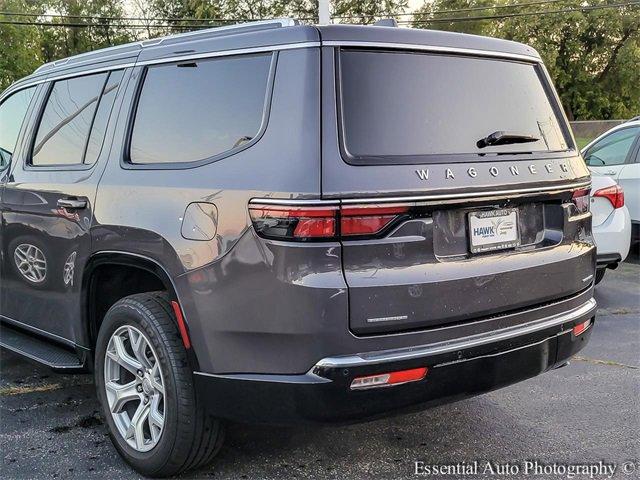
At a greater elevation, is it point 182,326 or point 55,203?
point 55,203

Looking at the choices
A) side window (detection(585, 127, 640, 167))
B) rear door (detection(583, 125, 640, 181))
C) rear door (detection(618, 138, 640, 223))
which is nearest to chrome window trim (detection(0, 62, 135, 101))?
rear door (detection(583, 125, 640, 181))

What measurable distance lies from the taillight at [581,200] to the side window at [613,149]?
5.59 m

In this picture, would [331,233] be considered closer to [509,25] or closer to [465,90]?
[465,90]

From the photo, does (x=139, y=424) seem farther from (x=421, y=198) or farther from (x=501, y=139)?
(x=501, y=139)

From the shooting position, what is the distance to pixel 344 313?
8.19ft

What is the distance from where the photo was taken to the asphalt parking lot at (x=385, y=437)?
3215 millimetres

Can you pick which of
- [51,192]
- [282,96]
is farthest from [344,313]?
[51,192]

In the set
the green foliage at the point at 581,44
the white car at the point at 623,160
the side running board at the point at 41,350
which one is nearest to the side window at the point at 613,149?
the white car at the point at 623,160

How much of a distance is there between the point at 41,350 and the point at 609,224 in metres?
4.91

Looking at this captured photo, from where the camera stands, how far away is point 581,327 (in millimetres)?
3266

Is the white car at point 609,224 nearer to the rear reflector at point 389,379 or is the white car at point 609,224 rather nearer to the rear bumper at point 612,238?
the rear bumper at point 612,238

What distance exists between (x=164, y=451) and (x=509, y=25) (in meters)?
42.7

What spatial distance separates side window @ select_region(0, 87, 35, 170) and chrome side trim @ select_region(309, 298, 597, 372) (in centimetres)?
285

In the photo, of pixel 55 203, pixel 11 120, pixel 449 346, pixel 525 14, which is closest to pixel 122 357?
pixel 55 203
